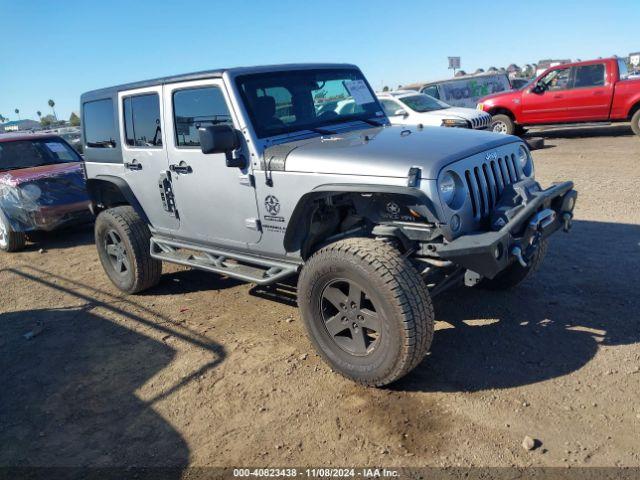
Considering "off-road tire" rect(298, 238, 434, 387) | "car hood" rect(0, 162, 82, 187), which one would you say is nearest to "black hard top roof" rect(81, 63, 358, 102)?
"off-road tire" rect(298, 238, 434, 387)

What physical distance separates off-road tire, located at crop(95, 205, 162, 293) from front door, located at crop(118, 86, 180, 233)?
226mm

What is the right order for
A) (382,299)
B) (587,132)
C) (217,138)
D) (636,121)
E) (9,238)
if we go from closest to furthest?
(382,299) → (217,138) → (9,238) → (636,121) → (587,132)

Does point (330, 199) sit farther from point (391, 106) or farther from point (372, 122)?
point (391, 106)

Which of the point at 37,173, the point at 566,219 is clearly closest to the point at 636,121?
the point at 566,219

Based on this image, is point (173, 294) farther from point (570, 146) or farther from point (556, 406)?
point (570, 146)

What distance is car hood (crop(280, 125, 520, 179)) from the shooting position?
3068 mm

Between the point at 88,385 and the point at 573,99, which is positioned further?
the point at 573,99

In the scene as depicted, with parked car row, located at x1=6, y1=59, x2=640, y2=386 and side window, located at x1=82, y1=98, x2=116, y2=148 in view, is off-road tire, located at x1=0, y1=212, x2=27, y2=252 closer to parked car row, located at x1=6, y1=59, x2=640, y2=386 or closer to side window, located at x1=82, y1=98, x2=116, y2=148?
parked car row, located at x1=6, y1=59, x2=640, y2=386

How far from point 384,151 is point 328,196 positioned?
1.53 ft

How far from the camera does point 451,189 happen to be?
3084 mm

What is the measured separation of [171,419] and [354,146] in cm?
212

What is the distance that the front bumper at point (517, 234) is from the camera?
9.41 feet

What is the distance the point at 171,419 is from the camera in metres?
3.24

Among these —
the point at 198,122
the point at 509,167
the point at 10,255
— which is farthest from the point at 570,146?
the point at 10,255
